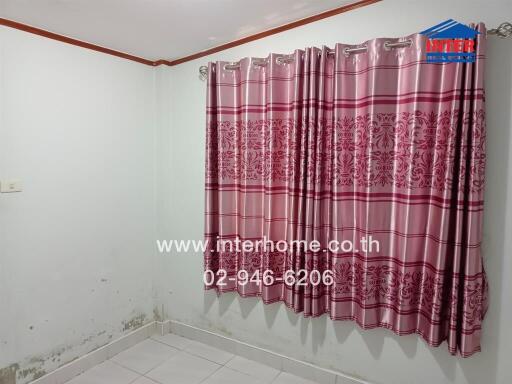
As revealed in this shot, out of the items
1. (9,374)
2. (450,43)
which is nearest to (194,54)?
(450,43)

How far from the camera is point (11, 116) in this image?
72.6 inches

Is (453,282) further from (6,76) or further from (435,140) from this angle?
(6,76)

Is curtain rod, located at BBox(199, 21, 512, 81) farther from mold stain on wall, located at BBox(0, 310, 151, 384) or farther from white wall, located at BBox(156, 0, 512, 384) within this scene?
mold stain on wall, located at BBox(0, 310, 151, 384)

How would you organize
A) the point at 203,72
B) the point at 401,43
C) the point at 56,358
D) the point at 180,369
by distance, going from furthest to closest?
the point at 203,72
the point at 180,369
the point at 56,358
the point at 401,43

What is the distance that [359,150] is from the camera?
1.73 m

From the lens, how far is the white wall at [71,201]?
6.17ft

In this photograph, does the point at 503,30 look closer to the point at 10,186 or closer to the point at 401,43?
the point at 401,43

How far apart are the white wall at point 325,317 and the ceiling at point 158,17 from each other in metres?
0.16

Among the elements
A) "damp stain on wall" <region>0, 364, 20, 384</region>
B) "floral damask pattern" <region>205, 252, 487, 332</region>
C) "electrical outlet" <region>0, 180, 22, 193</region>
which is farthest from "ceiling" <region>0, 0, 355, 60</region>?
"damp stain on wall" <region>0, 364, 20, 384</region>

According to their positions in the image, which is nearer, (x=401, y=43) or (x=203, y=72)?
(x=401, y=43)

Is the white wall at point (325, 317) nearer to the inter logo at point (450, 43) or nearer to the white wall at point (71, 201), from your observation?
the inter logo at point (450, 43)

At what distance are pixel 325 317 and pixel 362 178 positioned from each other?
927mm

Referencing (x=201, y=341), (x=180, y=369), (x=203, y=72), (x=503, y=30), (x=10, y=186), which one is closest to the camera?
(x=503, y=30)

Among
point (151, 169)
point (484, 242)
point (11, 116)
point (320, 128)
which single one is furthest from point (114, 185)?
point (484, 242)
